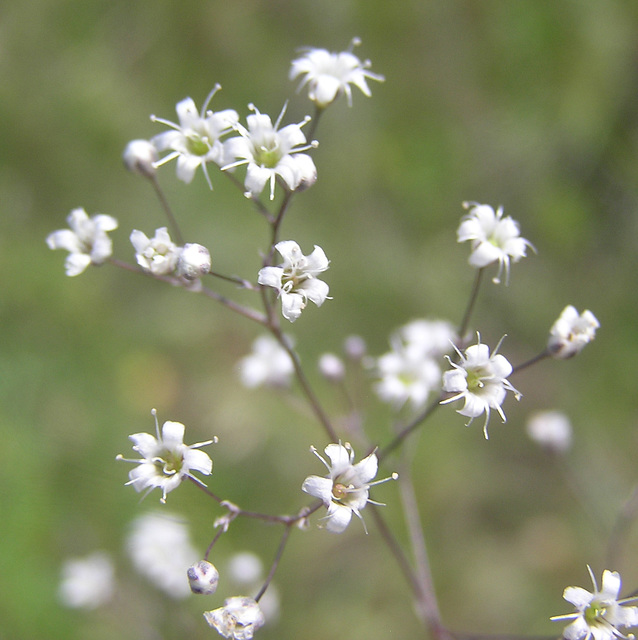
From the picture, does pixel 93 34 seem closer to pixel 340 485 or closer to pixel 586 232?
pixel 586 232

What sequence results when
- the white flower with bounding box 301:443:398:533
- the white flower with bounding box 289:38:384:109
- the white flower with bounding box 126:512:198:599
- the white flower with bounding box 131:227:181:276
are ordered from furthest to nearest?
the white flower with bounding box 126:512:198:599
the white flower with bounding box 289:38:384:109
the white flower with bounding box 131:227:181:276
the white flower with bounding box 301:443:398:533

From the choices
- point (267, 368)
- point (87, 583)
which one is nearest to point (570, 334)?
point (267, 368)

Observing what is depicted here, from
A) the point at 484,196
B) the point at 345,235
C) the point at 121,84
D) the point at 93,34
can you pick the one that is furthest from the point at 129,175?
the point at 484,196

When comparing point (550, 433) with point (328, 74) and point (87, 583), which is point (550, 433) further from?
point (87, 583)

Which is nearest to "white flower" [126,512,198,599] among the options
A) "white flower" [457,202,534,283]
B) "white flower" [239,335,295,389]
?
"white flower" [239,335,295,389]

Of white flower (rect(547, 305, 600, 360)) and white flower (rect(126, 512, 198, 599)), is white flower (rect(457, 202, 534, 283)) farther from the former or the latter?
white flower (rect(126, 512, 198, 599))
